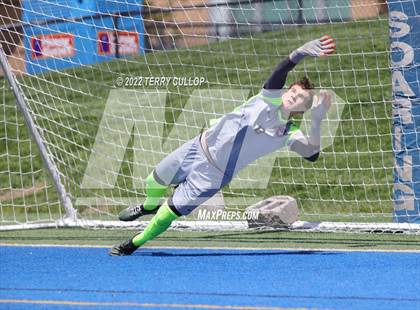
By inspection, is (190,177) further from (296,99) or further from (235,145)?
(296,99)

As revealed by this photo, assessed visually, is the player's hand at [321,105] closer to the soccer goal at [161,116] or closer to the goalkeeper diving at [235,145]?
the goalkeeper diving at [235,145]

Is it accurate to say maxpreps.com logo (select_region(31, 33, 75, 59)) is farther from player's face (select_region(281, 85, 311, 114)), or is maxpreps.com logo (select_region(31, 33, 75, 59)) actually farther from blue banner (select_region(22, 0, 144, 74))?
player's face (select_region(281, 85, 311, 114))

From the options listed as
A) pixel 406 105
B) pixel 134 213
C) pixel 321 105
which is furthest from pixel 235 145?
pixel 406 105

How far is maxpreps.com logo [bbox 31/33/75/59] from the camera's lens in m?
11.4

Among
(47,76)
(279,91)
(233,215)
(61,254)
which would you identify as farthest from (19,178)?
(279,91)

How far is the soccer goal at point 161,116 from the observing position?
10227mm

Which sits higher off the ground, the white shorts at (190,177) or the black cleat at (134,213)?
the white shorts at (190,177)

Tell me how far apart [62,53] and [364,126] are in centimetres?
453

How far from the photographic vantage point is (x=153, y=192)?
32.3 feet

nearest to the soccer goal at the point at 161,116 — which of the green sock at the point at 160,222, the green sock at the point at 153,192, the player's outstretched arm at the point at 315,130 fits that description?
the green sock at the point at 153,192

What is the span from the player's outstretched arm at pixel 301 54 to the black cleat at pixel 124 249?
185cm

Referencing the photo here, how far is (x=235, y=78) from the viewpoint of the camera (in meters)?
16.2

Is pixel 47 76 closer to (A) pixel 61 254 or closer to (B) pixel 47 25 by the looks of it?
(B) pixel 47 25

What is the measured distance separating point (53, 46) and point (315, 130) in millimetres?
3944
